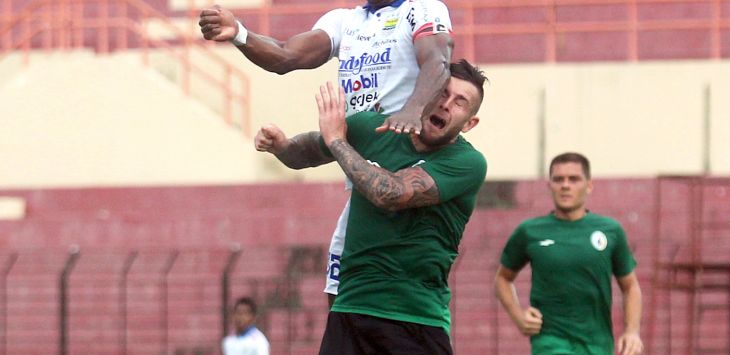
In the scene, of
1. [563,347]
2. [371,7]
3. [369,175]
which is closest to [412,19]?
[371,7]

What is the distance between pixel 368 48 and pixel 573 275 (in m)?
2.82

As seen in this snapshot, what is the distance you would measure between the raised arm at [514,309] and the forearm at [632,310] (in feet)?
1.52

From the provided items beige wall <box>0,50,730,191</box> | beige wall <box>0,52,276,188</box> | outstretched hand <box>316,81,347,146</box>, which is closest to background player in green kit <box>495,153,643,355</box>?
outstretched hand <box>316,81,347,146</box>

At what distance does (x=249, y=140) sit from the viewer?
19125mm

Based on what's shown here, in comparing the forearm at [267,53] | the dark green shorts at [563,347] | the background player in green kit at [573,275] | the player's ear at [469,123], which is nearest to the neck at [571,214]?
the background player in green kit at [573,275]

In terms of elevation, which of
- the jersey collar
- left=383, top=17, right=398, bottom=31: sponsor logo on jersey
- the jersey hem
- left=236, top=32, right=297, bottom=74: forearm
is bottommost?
the jersey hem

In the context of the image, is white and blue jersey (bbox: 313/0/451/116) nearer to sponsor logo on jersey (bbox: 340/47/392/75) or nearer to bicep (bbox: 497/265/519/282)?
sponsor logo on jersey (bbox: 340/47/392/75)

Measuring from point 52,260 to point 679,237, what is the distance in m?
6.24

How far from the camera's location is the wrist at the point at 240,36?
5.86m

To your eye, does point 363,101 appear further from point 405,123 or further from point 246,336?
point 246,336

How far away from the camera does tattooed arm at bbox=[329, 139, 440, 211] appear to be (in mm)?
5352

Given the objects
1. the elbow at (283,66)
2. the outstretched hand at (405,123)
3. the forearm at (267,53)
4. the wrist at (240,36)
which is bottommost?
the outstretched hand at (405,123)

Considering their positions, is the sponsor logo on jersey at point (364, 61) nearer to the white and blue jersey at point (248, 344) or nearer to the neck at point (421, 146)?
the neck at point (421, 146)

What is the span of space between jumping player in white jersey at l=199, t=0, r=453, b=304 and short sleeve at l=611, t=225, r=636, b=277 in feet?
9.18
